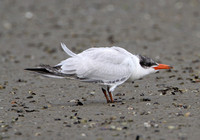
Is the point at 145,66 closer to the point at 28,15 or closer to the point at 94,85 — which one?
the point at 94,85

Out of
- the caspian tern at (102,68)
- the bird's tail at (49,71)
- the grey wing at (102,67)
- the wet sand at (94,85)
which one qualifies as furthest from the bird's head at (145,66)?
the bird's tail at (49,71)

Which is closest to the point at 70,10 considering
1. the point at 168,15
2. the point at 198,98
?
the point at 168,15

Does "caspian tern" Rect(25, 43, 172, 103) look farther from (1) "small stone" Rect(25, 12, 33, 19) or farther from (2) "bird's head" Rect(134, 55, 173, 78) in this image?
(1) "small stone" Rect(25, 12, 33, 19)

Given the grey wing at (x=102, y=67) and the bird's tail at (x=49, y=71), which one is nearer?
the bird's tail at (x=49, y=71)

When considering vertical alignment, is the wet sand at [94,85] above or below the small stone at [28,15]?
below

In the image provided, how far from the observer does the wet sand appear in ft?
19.2

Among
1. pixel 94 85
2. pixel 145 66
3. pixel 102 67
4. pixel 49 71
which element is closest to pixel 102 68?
pixel 102 67

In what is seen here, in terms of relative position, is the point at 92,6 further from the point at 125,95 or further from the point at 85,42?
the point at 125,95

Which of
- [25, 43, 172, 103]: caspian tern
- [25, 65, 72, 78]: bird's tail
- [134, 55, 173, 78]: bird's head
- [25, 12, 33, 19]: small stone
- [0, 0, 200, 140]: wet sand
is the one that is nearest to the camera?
[0, 0, 200, 140]: wet sand

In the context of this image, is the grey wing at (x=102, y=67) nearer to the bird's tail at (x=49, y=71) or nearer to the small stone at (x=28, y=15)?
the bird's tail at (x=49, y=71)

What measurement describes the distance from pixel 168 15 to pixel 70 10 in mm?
3640

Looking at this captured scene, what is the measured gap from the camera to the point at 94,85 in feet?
29.4

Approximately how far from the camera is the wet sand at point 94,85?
5852 mm

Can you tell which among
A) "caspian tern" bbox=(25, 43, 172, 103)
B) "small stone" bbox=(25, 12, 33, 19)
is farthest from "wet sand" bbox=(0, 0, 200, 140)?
"caspian tern" bbox=(25, 43, 172, 103)
